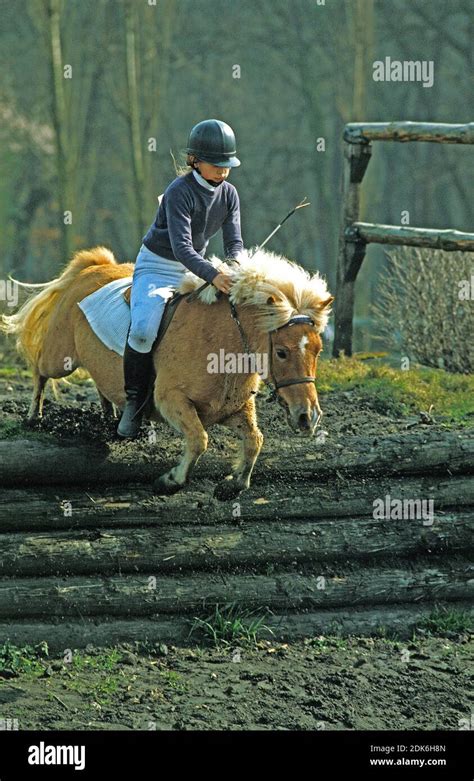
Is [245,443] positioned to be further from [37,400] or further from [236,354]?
[37,400]

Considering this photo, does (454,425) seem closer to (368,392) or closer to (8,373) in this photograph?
(368,392)

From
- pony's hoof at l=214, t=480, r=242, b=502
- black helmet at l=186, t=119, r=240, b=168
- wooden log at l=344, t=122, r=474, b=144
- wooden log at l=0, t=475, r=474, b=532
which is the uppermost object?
wooden log at l=344, t=122, r=474, b=144

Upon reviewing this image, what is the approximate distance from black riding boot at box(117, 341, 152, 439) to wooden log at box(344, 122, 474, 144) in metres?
4.60

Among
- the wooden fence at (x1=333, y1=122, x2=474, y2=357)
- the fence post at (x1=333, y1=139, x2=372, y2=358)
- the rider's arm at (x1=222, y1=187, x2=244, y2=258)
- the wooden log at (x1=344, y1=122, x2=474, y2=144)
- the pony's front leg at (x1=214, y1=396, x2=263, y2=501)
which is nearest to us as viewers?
the pony's front leg at (x1=214, y1=396, x2=263, y2=501)

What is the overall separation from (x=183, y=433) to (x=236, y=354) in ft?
1.87

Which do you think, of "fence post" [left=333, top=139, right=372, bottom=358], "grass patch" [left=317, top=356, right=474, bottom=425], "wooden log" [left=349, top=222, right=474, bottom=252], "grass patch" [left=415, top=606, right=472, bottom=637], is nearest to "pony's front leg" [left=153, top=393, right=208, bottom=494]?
"grass patch" [left=415, top=606, right=472, bottom=637]

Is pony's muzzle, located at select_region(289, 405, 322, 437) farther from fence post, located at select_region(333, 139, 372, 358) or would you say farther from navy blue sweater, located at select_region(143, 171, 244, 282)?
fence post, located at select_region(333, 139, 372, 358)

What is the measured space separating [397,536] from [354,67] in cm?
1806

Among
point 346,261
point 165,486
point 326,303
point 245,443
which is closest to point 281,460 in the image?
point 245,443

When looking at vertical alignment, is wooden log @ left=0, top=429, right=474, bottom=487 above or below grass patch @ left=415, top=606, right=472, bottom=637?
above

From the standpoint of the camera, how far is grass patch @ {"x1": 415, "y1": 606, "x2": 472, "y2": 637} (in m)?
7.75

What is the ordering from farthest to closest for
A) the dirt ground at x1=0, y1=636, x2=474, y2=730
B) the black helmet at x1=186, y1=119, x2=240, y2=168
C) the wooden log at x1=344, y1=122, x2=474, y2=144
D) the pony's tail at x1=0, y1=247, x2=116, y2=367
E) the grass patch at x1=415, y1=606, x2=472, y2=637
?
1. the wooden log at x1=344, y1=122, x2=474, y2=144
2. the pony's tail at x1=0, y1=247, x2=116, y2=367
3. the grass patch at x1=415, y1=606, x2=472, y2=637
4. the black helmet at x1=186, y1=119, x2=240, y2=168
5. the dirt ground at x1=0, y1=636, x2=474, y2=730

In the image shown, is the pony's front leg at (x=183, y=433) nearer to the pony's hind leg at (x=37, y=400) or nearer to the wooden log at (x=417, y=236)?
the pony's hind leg at (x=37, y=400)

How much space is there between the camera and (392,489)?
816 centimetres
